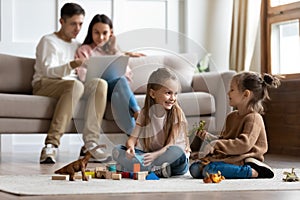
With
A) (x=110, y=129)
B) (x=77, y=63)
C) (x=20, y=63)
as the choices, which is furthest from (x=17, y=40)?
→ (x=110, y=129)

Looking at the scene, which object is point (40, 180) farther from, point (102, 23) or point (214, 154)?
point (102, 23)

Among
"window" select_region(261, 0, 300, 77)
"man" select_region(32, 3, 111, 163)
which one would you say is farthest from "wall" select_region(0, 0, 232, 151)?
"man" select_region(32, 3, 111, 163)

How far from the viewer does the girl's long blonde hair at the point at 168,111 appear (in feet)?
7.79

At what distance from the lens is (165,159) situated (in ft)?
8.23

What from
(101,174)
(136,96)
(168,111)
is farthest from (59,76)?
(168,111)

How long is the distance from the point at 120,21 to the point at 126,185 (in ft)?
11.5

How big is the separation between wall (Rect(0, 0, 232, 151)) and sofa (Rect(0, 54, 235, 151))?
1147mm

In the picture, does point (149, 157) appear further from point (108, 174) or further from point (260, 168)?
point (260, 168)

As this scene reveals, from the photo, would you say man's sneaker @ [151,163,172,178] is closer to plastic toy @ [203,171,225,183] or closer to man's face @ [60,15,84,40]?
plastic toy @ [203,171,225,183]

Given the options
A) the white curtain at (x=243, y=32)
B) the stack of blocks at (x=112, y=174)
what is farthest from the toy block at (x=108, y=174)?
the white curtain at (x=243, y=32)

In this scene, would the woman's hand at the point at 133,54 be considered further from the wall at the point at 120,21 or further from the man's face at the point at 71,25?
the wall at the point at 120,21

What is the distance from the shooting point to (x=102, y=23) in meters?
3.40

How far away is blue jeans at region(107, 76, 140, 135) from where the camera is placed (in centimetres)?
248

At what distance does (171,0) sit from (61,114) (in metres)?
2.30
